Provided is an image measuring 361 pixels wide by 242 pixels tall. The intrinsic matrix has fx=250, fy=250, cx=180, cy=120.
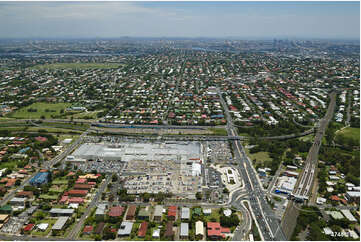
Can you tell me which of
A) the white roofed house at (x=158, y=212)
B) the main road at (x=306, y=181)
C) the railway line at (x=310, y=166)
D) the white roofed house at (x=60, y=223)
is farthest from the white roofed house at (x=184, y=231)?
the railway line at (x=310, y=166)

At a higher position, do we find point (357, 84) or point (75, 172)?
point (357, 84)

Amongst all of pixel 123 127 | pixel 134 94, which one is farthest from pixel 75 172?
pixel 134 94

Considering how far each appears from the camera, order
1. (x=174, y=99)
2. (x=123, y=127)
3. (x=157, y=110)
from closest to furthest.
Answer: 1. (x=123, y=127)
2. (x=157, y=110)
3. (x=174, y=99)

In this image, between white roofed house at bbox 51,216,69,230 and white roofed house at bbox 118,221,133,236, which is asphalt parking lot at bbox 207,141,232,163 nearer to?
white roofed house at bbox 118,221,133,236

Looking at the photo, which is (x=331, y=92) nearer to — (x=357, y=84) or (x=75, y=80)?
(x=357, y=84)

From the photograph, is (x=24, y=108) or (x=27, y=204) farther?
(x=24, y=108)

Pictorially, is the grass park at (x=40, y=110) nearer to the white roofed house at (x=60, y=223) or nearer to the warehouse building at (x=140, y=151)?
the warehouse building at (x=140, y=151)

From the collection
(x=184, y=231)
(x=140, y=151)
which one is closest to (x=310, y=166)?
(x=184, y=231)
